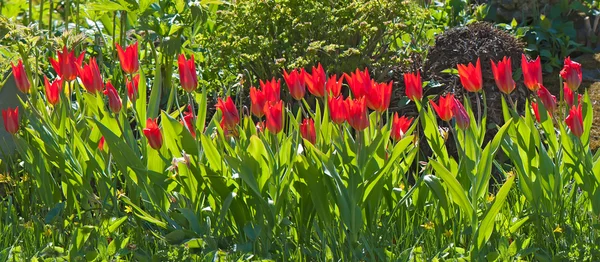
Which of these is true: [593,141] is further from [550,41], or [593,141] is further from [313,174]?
[313,174]

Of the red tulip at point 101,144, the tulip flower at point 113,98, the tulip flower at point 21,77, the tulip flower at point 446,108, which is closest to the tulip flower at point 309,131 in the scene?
the tulip flower at point 446,108

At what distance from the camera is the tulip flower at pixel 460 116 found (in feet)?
9.16

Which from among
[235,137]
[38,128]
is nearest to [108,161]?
[38,128]

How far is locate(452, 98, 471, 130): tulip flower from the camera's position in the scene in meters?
2.79

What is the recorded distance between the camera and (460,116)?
2793 mm

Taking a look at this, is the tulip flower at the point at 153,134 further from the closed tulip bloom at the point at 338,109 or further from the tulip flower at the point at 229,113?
the closed tulip bloom at the point at 338,109

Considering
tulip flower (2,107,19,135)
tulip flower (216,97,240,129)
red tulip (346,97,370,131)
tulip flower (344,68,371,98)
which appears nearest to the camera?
red tulip (346,97,370,131)

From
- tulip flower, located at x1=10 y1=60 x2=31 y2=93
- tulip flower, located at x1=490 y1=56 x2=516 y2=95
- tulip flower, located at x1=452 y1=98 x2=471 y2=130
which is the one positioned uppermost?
tulip flower, located at x1=490 y1=56 x2=516 y2=95

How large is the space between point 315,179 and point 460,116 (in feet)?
1.59

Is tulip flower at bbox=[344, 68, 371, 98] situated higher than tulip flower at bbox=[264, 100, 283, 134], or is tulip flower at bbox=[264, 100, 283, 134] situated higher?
tulip flower at bbox=[344, 68, 371, 98]

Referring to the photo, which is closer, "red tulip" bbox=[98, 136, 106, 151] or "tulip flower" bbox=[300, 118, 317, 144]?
"tulip flower" bbox=[300, 118, 317, 144]

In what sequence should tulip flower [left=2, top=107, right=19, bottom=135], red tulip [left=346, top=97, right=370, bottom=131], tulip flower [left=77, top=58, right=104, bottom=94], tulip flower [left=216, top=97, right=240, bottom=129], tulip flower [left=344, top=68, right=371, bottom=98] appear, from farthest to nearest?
tulip flower [left=2, top=107, right=19, bottom=135] → tulip flower [left=77, top=58, right=104, bottom=94] → tulip flower [left=216, top=97, right=240, bottom=129] → tulip flower [left=344, top=68, right=371, bottom=98] → red tulip [left=346, top=97, right=370, bottom=131]

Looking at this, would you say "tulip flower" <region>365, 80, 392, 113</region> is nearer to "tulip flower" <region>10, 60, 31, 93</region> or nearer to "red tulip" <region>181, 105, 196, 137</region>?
"red tulip" <region>181, 105, 196, 137</region>

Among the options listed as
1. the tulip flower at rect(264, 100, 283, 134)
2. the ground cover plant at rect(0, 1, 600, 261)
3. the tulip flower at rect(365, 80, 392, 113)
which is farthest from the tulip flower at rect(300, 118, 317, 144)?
the tulip flower at rect(365, 80, 392, 113)
